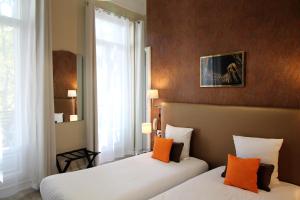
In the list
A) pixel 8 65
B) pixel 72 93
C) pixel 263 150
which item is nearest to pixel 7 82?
pixel 8 65

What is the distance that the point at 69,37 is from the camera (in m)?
3.77

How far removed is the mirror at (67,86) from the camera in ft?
11.8

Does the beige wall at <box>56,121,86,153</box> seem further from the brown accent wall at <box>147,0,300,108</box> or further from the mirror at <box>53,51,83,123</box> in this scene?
the brown accent wall at <box>147,0,300,108</box>

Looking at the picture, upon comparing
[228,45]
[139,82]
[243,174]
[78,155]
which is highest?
[228,45]

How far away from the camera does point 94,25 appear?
12.9ft

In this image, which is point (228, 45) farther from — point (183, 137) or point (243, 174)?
point (243, 174)

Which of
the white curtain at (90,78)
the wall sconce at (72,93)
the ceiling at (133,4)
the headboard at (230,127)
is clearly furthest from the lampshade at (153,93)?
the ceiling at (133,4)

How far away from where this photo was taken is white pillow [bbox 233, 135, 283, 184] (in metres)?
2.36

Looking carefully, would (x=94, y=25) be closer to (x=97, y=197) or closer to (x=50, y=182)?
(x=50, y=182)

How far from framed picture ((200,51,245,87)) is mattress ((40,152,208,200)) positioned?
1.17 m

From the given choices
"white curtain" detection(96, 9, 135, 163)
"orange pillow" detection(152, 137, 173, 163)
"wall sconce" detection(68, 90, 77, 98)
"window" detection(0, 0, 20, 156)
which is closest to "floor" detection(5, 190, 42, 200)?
"window" detection(0, 0, 20, 156)

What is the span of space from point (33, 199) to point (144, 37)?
3706 mm

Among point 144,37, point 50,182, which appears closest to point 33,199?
point 50,182

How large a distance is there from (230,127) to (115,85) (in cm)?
252
